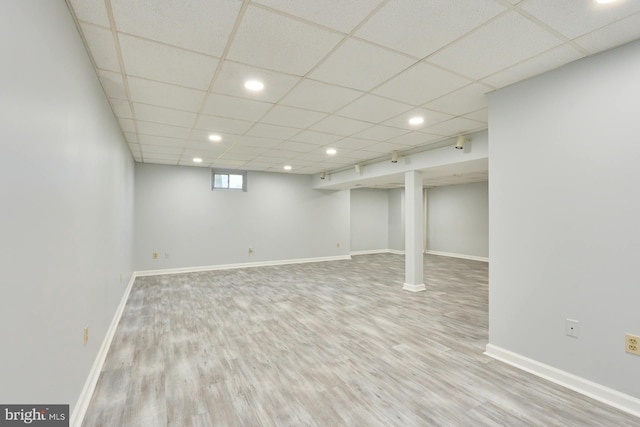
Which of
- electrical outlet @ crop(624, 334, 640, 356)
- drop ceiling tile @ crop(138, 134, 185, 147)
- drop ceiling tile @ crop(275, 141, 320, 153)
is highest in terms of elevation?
drop ceiling tile @ crop(138, 134, 185, 147)

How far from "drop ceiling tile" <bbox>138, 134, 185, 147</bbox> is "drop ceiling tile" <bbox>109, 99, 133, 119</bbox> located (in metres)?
0.86

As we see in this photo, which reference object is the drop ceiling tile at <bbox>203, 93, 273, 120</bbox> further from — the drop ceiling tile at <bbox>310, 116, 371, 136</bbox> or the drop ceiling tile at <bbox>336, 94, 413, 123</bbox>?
the drop ceiling tile at <bbox>336, 94, 413, 123</bbox>

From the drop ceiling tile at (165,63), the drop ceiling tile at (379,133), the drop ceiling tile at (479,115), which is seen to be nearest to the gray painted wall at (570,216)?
the drop ceiling tile at (479,115)

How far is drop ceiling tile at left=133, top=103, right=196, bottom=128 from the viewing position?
3132mm

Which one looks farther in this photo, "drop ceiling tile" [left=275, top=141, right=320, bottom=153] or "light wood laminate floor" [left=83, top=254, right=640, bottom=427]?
"drop ceiling tile" [left=275, top=141, right=320, bottom=153]

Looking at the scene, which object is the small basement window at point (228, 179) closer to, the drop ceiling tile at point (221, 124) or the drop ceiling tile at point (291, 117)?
the drop ceiling tile at point (221, 124)

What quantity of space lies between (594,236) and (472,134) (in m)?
2.30

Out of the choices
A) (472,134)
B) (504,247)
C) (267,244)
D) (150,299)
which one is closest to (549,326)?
(504,247)

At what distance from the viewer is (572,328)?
2205 mm

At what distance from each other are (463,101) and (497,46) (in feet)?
3.18

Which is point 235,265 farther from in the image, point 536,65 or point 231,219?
point 536,65

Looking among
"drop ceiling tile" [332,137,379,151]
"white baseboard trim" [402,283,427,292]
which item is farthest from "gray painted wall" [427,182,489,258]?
"drop ceiling tile" [332,137,379,151]

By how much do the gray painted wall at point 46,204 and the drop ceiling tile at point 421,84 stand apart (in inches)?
88.4

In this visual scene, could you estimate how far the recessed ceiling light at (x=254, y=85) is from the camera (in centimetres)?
252
